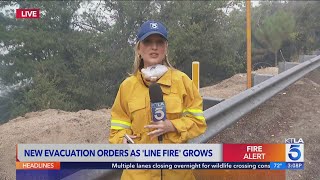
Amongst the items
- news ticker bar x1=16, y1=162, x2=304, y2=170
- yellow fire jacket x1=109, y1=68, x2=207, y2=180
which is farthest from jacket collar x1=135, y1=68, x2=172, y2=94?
news ticker bar x1=16, y1=162, x2=304, y2=170

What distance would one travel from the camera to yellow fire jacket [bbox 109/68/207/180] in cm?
235

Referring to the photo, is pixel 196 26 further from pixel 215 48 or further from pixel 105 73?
pixel 105 73

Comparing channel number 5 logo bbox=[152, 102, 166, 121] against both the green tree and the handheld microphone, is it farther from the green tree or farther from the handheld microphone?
the green tree

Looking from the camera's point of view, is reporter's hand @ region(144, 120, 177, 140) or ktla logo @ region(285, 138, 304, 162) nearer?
reporter's hand @ region(144, 120, 177, 140)

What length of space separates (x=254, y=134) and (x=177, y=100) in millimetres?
2470

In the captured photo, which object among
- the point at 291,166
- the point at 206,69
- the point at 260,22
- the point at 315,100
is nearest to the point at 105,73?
the point at 206,69

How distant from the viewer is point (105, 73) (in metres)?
31.4

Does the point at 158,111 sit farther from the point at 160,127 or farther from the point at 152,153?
the point at 152,153

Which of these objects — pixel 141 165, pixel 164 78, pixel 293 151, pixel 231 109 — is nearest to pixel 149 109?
pixel 164 78

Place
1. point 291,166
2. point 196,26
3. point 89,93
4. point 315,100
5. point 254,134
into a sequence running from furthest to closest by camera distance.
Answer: point 89,93 → point 196,26 → point 315,100 → point 254,134 → point 291,166

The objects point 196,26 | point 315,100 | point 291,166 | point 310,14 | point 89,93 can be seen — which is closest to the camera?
point 291,166

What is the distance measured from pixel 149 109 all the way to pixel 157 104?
0.42 ft

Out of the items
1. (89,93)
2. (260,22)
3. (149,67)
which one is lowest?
(149,67)

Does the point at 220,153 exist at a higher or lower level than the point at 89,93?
lower
